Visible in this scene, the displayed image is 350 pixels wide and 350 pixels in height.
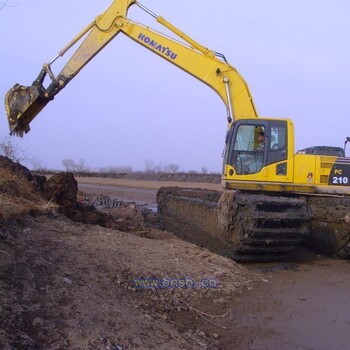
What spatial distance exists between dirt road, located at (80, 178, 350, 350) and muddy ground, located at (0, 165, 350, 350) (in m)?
0.01

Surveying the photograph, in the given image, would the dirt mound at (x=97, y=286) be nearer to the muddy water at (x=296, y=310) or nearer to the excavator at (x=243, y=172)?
the muddy water at (x=296, y=310)

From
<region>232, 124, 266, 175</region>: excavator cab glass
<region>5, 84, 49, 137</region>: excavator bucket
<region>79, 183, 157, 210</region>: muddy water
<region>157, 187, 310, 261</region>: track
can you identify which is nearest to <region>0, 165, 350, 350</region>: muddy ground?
<region>157, 187, 310, 261</region>: track

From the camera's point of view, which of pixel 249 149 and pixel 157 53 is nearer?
pixel 249 149

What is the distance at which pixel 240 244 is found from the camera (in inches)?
363

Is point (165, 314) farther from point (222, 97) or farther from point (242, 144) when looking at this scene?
point (222, 97)

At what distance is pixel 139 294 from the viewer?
6.55 metres

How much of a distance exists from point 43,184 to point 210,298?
5.54m

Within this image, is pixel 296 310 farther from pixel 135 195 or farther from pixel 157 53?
pixel 135 195

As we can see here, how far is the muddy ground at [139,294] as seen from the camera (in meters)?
4.65

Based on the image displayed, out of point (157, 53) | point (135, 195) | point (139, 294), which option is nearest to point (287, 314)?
point (139, 294)

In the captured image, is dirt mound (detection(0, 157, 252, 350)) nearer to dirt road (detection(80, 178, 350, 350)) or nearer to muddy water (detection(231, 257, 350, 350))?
dirt road (detection(80, 178, 350, 350))

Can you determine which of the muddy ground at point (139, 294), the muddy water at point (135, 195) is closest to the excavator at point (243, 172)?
the muddy ground at point (139, 294)

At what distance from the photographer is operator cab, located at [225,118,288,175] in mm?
10570

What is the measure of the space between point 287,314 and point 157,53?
7.64 meters
